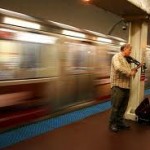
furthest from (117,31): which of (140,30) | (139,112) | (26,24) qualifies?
(26,24)

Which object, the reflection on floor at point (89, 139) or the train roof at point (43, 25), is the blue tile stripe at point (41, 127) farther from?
the train roof at point (43, 25)

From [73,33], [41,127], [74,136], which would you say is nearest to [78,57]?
[73,33]

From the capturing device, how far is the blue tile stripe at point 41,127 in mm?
4734

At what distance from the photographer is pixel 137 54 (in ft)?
20.8

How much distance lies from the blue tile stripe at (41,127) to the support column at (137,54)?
1.11m

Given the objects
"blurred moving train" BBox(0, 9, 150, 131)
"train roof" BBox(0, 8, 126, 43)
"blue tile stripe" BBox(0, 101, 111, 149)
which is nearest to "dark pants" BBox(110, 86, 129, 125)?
"blue tile stripe" BBox(0, 101, 111, 149)

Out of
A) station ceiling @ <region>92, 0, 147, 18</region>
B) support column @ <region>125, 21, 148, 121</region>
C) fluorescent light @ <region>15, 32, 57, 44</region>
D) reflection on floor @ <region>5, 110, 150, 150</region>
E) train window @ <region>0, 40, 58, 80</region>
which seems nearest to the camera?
reflection on floor @ <region>5, 110, 150, 150</region>

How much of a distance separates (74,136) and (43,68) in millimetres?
1525

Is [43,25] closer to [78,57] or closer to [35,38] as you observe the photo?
[35,38]

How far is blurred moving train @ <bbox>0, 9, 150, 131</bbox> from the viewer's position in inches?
195

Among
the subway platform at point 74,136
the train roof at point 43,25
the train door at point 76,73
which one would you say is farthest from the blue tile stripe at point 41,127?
the train roof at point 43,25

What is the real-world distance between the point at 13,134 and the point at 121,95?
6.69 feet

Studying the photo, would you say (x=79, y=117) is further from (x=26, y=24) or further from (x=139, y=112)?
(x=26, y=24)

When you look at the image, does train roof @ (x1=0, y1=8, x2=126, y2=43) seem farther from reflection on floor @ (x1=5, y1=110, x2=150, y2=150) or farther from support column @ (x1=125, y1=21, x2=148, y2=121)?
reflection on floor @ (x1=5, y1=110, x2=150, y2=150)
